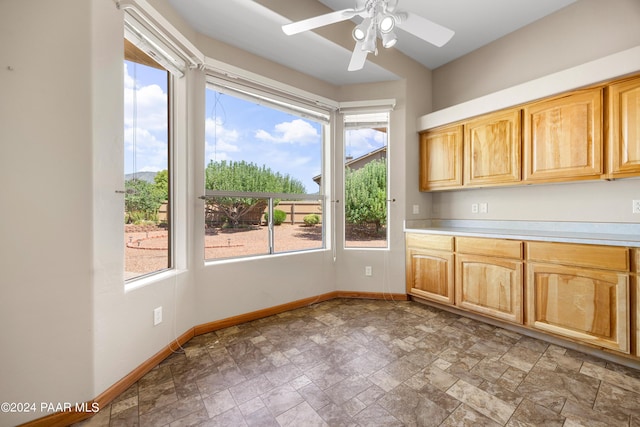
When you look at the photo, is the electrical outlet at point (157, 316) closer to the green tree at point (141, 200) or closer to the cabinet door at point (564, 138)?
the green tree at point (141, 200)

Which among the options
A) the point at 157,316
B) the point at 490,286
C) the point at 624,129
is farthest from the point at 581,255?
the point at 157,316

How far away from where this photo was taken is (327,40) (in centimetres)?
239

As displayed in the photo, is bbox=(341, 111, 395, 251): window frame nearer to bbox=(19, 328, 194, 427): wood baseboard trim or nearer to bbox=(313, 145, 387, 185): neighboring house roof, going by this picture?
bbox=(313, 145, 387, 185): neighboring house roof

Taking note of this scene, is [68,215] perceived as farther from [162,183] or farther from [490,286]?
[490,286]

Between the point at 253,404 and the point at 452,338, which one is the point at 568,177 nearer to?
the point at 452,338

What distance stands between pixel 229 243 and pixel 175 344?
0.93 m

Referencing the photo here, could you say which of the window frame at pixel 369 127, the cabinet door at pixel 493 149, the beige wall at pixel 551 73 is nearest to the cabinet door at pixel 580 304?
the beige wall at pixel 551 73

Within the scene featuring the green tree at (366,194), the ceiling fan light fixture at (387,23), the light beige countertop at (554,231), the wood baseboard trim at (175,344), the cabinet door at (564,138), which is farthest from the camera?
the green tree at (366,194)

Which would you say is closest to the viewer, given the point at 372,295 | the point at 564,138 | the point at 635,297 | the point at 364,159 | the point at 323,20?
the point at 323,20

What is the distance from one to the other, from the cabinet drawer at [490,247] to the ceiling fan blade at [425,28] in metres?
1.75

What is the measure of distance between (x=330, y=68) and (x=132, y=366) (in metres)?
3.15

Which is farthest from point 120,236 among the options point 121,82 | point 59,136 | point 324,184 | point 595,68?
point 595,68

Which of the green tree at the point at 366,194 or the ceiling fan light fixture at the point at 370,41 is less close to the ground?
the ceiling fan light fixture at the point at 370,41

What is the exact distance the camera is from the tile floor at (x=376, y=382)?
1.36m
